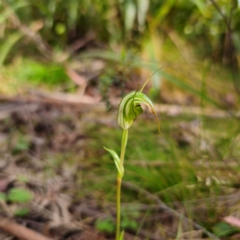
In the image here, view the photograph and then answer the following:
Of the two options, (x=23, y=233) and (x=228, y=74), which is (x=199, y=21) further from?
(x=23, y=233)

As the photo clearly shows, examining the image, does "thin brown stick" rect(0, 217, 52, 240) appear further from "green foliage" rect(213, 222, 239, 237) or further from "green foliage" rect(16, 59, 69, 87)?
"green foliage" rect(16, 59, 69, 87)

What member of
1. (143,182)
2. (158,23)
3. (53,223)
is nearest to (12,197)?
(53,223)

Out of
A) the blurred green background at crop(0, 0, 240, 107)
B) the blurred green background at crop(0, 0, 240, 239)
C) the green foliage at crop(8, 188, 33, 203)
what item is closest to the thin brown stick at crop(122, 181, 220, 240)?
the blurred green background at crop(0, 0, 240, 239)

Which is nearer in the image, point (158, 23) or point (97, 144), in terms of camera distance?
point (97, 144)

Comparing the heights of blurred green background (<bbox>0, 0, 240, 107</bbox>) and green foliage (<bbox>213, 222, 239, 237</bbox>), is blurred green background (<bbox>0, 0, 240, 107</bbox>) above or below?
above

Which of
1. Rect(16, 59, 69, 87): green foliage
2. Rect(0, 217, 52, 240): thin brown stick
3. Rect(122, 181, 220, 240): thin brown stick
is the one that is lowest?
Rect(122, 181, 220, 240): thin brown stick

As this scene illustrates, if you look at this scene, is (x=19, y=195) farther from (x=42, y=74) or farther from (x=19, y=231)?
(x=42, y=74)
